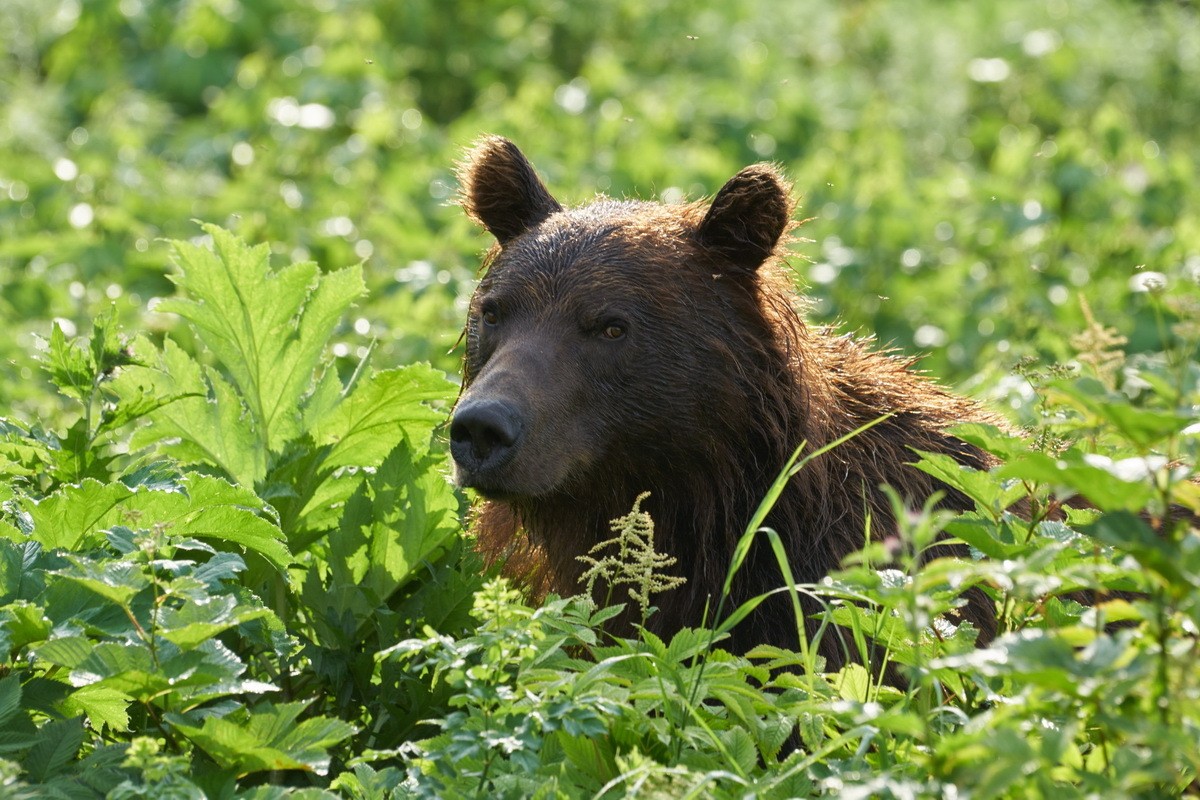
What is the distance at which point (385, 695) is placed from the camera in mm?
3305

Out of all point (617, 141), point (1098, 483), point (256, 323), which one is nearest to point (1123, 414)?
point (1098, 483)

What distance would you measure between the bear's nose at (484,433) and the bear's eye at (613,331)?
1.39 feet

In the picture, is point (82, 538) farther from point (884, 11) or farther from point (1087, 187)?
point (884, 11)

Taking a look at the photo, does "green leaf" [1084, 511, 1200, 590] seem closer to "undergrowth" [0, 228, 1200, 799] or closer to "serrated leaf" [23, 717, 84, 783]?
"undergrowth" [0, 228, 1200, 799]

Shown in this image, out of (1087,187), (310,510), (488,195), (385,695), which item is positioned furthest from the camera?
(1087,187)

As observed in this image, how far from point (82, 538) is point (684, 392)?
1525 mm

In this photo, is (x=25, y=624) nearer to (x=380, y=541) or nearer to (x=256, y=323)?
(x=380, y=541)

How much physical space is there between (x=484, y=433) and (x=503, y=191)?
1.05 metres

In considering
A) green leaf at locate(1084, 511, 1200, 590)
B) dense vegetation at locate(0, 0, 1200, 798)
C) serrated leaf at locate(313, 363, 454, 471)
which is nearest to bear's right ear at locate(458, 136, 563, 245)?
dense vegetation at locate(0, 0, 1200, 798)

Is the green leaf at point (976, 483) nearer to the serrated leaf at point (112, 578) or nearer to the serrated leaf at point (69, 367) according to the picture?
the serrated leaf at point (112, 578)

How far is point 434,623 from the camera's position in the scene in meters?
3.49

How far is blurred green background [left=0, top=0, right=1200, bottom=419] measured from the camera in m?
7.28

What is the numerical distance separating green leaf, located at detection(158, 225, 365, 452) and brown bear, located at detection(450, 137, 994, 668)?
0.42 meters

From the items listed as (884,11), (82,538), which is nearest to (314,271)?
(82,538)
